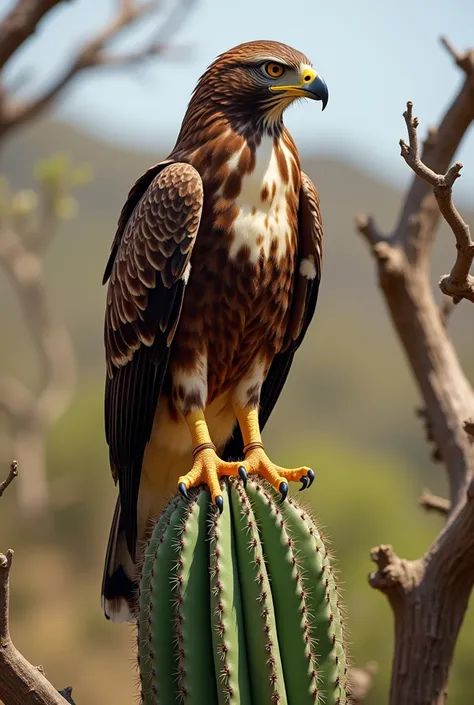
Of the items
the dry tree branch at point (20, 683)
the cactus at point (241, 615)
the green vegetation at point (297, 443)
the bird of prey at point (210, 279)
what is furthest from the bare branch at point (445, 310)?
the green vegetation at point (297, 443)

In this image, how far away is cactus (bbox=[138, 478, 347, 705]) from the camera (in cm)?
213

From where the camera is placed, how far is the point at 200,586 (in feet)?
7.18

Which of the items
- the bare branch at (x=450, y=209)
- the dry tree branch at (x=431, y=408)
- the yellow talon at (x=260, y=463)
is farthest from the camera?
the dry tree branch at (x=431, y=408)

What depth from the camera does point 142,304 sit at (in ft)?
9.34

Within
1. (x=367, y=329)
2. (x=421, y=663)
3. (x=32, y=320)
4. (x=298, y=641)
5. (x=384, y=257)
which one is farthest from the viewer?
(x=367, y=329)

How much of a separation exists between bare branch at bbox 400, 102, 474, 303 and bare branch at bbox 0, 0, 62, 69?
2.40 metres

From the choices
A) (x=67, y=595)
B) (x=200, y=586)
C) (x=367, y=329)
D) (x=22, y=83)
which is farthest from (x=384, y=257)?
(x=67, y=595)

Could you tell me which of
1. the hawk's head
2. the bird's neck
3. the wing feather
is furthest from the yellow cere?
the wing feather

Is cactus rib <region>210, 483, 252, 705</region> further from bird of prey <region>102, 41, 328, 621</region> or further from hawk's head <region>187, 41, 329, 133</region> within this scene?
hawk's head <region>187, 41, 329, 133</region>

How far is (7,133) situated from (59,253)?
1262 cm

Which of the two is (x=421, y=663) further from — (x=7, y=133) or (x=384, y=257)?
(x=7, y=133)

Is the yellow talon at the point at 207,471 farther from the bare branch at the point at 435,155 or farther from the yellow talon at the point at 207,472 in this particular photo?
the bare branch at the point at 435,155

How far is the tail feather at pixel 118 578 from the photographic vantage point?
292cm

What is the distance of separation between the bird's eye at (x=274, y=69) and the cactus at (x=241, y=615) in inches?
47.3
